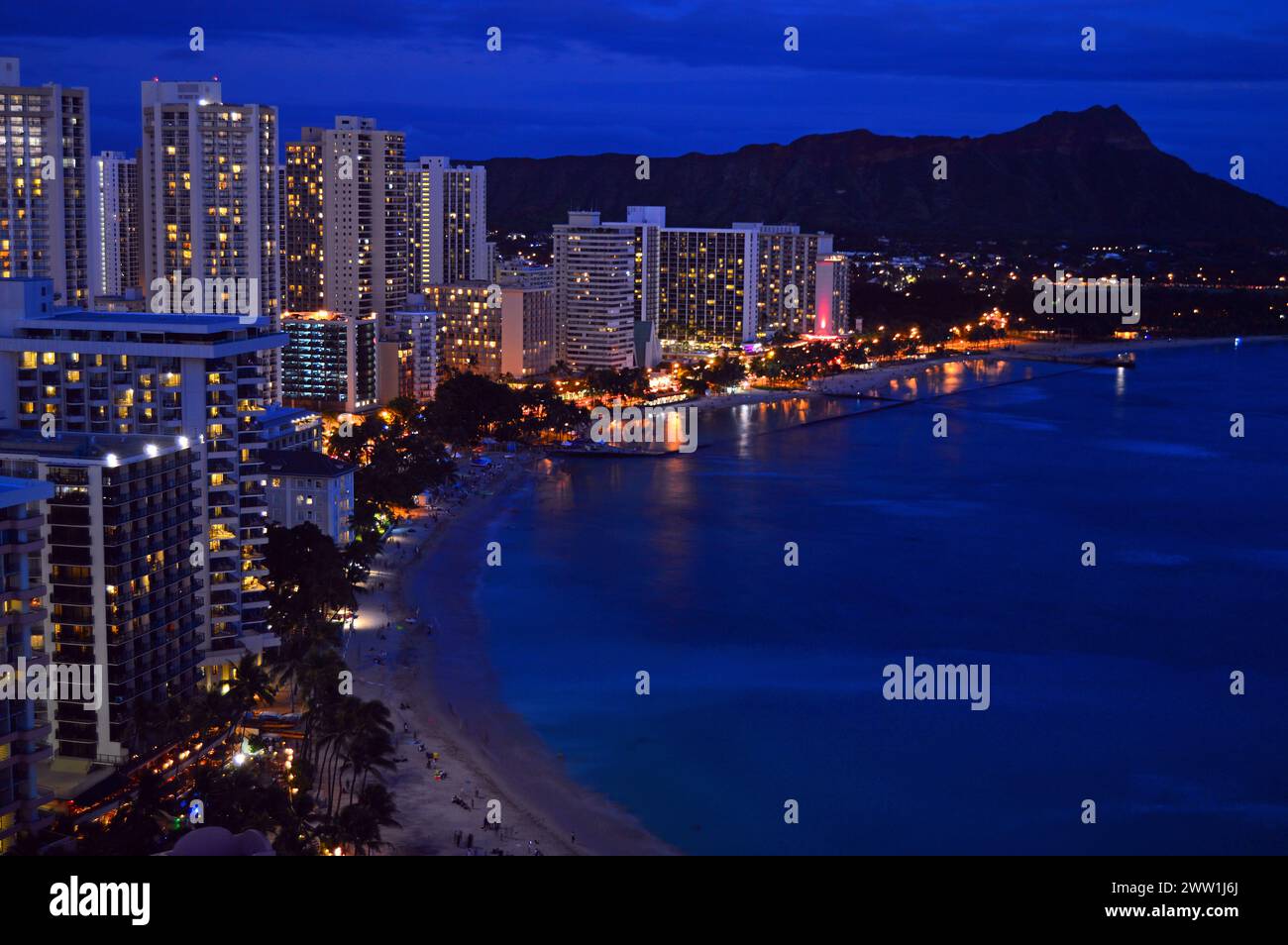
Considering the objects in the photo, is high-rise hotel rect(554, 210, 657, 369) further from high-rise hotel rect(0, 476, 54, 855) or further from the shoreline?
high-rise hotel rect(0, 476, 54, 855)

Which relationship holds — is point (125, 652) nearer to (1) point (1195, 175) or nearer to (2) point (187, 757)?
(2) point (187, 757)

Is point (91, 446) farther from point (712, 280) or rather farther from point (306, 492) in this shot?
point (712, 280)

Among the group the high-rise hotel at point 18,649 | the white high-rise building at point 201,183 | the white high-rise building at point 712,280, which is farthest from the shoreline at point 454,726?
the white high-rise building at point 712,280

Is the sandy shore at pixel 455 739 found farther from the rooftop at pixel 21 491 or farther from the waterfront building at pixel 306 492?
the rooftop at pixel 21 491

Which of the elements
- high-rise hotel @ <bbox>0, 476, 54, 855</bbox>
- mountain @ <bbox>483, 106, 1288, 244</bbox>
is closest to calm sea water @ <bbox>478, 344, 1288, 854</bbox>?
high-rise hotel @ <bbox>0, 476, 54, 855</bbox>

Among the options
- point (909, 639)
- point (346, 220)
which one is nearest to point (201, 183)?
point (346, 220)
